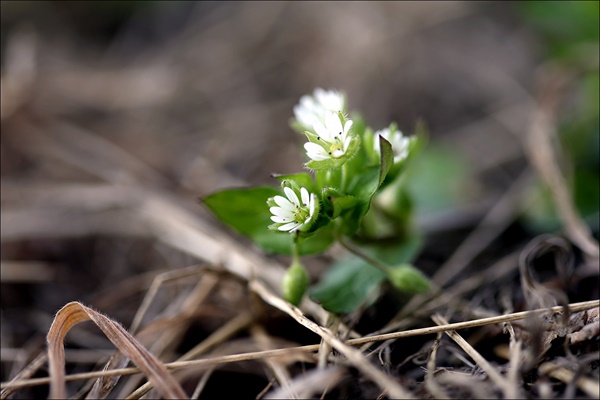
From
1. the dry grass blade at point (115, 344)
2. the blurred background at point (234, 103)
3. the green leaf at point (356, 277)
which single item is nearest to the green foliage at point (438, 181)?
the blurred background at point (234, 103)

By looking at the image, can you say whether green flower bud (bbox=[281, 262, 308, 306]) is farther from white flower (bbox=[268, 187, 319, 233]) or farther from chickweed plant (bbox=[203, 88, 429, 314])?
white flower (bbox=[268, 187, 319, 233])

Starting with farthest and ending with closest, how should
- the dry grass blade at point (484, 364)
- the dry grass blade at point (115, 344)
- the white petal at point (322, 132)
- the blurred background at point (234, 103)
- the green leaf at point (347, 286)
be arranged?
the blurred background at point (234, 103)
the green leaf at point (347, 286)
the white petal at point (322, 132)
the dry grass blade at point (115, 344)
the dry grass blade at point (484, 364)

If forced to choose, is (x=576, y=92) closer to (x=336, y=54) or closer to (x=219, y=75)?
(x=336, y=54)

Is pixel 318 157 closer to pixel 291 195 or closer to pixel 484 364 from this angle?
pixel 291 195

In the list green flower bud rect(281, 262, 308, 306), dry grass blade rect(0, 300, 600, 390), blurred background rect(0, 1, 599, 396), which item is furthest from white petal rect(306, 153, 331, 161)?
blurred background rect(0, 1, 599, 396)

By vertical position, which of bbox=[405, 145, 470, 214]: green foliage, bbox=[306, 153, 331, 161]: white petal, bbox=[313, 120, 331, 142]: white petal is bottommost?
bbox=[405, 145, 470, 214]: green foliage

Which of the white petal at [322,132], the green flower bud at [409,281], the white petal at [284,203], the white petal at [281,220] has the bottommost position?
the green flower bud at [409,281]

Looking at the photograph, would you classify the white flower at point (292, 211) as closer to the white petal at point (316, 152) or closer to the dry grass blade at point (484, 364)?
the white petal at point (316, 152)

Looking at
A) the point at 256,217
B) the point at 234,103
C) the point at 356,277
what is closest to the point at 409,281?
the point at 356,277
